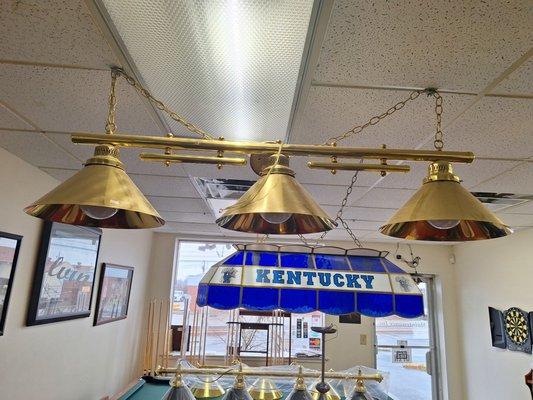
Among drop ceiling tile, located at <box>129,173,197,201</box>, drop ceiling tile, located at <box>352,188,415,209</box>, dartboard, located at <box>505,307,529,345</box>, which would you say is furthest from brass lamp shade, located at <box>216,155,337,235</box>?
dartboard, located at <box>505,307,529,345</box>

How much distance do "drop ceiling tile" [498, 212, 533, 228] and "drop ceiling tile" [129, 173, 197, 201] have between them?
2587 mm

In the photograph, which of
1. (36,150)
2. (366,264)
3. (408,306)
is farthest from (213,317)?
(408,306)

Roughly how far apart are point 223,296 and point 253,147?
846mm

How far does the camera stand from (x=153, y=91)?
4.28 feet

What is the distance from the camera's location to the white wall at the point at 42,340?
2072 mm

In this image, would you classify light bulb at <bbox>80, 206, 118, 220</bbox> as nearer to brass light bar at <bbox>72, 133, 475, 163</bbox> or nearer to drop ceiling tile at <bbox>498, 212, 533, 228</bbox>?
brass light bar at <bbox>72, 133, 475, 163</bbox>

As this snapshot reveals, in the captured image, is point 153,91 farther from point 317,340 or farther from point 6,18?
point 317,340

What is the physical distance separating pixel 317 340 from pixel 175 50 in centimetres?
467

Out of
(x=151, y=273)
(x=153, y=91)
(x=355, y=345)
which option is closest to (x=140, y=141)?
(x=153, y=91)

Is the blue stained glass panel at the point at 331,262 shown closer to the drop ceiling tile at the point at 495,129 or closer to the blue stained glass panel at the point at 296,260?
the blue stained glass panel at the point at 296,260

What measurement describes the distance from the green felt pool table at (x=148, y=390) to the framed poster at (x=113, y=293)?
0.67 m

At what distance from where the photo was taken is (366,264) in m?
1.75

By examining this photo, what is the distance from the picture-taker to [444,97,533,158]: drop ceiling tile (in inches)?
52.6

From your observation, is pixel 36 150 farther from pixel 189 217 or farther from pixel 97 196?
pixel 189 217
